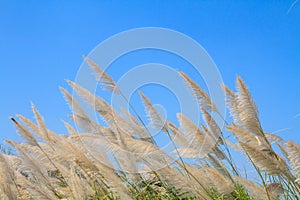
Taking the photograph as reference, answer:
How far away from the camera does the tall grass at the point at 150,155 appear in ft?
8.25

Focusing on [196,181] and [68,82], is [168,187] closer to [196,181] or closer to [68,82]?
[196,181]

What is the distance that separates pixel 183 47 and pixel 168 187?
155cm

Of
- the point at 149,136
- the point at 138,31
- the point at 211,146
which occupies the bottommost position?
the point at 211,146

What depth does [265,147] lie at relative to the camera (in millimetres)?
2572

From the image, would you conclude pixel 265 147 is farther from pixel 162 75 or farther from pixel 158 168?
pixel 162 75

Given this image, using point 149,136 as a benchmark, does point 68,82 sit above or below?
above

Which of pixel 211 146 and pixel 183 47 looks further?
pixel 183 47

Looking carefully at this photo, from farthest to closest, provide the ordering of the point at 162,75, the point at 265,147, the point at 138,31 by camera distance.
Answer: the point at 138,31
the point at 162,75
the point at 265,147

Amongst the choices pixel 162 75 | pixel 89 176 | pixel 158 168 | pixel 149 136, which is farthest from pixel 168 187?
pixel 162 75

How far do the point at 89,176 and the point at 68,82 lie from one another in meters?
0.71

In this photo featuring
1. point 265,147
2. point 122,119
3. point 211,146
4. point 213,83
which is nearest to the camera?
point 265,147

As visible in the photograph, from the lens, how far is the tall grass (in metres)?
2.52

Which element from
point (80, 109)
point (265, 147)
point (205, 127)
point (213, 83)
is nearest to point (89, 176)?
point (80, 109)

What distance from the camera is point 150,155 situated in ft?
9.31
